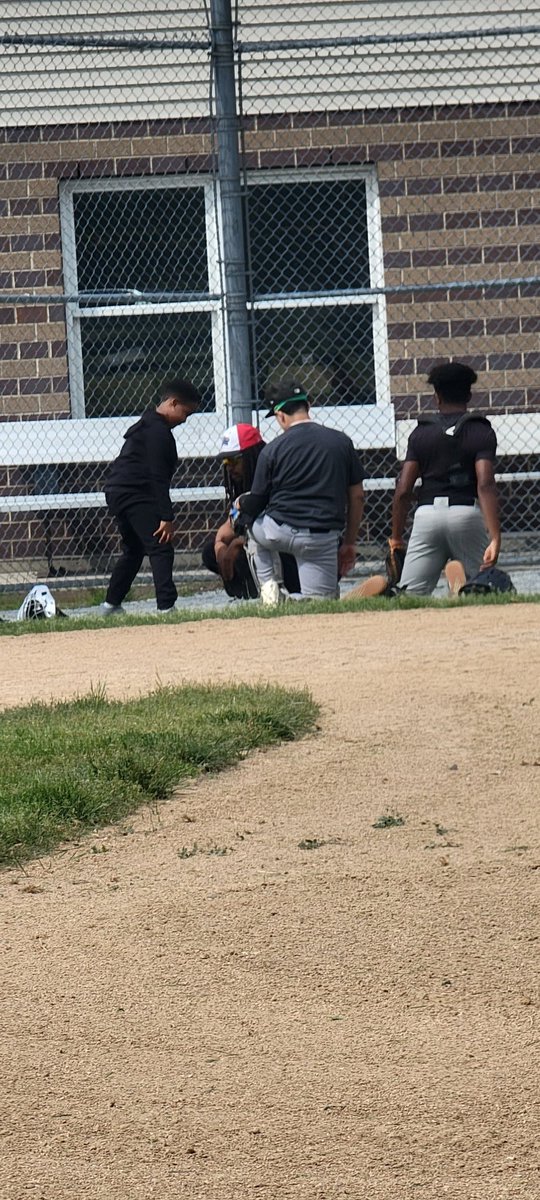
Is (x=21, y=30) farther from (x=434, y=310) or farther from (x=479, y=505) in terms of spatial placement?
(x=479, y=505)

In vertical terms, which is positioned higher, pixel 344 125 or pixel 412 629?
pixel 344 125

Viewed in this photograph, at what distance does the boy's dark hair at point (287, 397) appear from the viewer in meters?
9.63

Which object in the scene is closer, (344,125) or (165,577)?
(165,577)

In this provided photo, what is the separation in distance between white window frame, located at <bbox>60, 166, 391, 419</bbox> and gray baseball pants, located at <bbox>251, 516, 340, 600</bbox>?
272 centimetres

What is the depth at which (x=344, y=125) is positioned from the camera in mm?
11930

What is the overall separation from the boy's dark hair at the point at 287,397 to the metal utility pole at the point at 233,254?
759mm

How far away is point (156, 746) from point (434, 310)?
288 inches

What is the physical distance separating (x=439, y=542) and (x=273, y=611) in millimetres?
1356

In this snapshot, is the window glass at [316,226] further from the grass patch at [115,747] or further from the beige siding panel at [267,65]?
the grass patch at [115,747]

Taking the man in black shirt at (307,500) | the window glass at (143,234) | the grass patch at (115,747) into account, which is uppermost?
the window glass at (143,234)

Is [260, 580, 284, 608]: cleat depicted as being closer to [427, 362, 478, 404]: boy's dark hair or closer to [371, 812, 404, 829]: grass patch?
[427, 362, 478, 404]: boy's dark hair

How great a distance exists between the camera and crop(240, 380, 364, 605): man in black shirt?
9.34 m

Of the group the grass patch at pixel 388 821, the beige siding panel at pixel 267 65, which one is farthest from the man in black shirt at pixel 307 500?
the grass patch at pixel 388 821

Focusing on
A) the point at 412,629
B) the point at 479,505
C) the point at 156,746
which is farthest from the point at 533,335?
the point at 156,746
